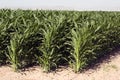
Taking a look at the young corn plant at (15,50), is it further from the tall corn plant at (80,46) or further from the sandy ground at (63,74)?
the tall corn plant at (80,46)

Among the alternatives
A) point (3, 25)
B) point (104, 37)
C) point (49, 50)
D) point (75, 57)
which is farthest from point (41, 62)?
point (104, 37)

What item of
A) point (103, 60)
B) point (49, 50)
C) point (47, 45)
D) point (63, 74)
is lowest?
point (103, 60)

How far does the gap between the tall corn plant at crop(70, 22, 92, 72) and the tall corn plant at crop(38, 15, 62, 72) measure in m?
0.38

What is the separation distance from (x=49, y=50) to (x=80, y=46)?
0.70 metres

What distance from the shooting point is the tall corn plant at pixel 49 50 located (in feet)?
21.9

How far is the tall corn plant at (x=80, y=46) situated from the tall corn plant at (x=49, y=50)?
385 millimetres

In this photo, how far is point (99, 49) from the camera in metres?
7.82

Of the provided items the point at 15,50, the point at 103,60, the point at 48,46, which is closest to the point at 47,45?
the point at 48,46

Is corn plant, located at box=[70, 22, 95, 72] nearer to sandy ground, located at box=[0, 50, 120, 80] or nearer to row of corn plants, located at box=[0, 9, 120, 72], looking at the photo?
row of corn plants, located at box=[0, 9, 120, 72]

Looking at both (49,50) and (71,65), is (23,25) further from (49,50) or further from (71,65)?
(71,65)

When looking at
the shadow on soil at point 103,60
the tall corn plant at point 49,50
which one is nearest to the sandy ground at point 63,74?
the shadow on soil at point 103,60

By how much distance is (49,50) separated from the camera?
6727 mm

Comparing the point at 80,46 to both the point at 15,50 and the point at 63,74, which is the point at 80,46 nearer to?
the point at 63,74

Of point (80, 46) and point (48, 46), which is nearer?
point (48, 46)
